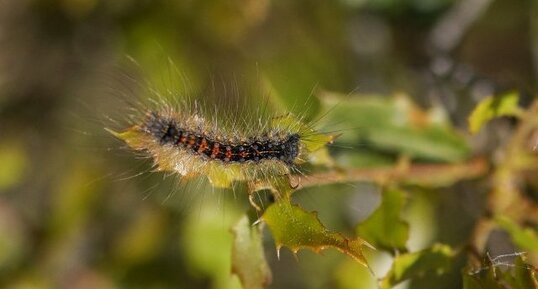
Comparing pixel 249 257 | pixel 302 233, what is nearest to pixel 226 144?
pixel 249 257

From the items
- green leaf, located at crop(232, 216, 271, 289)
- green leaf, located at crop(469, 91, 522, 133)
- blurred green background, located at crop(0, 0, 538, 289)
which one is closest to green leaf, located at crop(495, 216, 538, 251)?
green leaf, located at crop(469, 91, 522, 133)

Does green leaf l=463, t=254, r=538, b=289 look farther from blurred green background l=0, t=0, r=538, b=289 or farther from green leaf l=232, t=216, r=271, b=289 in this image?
blurred green background l=0, t=0, r=538, b=289

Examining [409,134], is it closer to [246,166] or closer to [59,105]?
[246,166]

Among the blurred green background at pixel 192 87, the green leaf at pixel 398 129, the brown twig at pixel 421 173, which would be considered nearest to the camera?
the brown twig at pixel 421 173

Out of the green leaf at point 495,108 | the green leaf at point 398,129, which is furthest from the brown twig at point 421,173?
the green leaf at point 495,108

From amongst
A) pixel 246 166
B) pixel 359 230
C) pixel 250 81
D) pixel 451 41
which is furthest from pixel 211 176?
pixel 451 41

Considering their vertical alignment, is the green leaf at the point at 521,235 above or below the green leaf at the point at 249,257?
above

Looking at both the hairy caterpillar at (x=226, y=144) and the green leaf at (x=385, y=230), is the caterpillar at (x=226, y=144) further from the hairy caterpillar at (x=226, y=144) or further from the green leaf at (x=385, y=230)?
the green leaf at (x=385, y=230)
